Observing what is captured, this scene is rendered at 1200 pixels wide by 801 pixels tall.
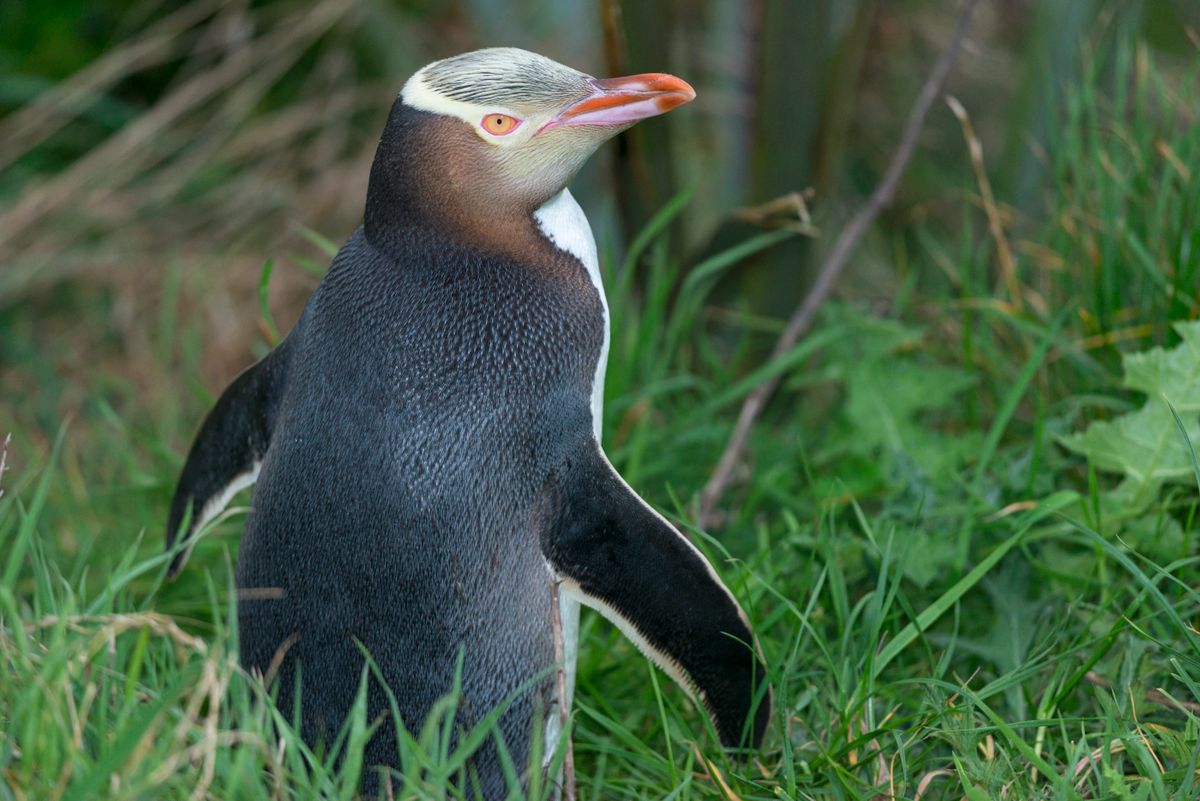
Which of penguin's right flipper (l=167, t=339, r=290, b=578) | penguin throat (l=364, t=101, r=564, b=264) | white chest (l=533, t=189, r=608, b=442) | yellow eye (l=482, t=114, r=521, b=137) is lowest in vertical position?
penguin's right flipper (l=167, t=339, r=290, b=578)

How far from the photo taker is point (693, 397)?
2826 mm

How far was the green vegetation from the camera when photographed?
1463mm

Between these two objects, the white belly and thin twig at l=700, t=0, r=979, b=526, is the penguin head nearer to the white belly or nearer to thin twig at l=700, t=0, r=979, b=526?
the white belly

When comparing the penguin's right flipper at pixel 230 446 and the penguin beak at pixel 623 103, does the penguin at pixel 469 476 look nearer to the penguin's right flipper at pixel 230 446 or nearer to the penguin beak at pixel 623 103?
the penguin beak at pixel 623 103

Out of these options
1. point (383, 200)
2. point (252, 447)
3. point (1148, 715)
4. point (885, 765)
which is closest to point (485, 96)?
point (383, 200)

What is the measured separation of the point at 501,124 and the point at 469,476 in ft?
1.47

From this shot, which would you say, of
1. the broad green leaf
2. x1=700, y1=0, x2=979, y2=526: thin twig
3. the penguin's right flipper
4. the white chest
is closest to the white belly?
the white chest

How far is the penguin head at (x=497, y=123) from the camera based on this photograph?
1.64 m

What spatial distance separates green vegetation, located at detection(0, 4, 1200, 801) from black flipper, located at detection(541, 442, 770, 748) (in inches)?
4.8

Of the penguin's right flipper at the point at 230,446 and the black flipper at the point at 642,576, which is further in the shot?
the penguin's right flipper at the point at 230,446

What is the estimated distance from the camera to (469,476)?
1.60 meters

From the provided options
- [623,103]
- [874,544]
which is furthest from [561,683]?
[623,103]

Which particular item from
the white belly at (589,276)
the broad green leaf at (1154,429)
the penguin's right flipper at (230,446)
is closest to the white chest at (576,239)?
the white belly at (589,276)

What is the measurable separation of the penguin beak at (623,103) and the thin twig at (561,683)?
0.59 metres
